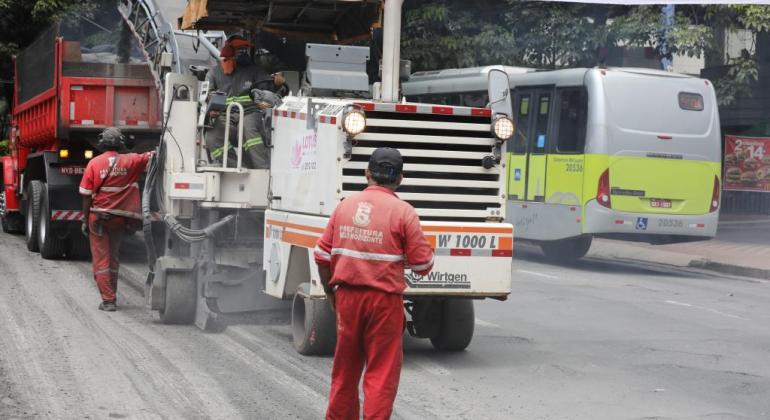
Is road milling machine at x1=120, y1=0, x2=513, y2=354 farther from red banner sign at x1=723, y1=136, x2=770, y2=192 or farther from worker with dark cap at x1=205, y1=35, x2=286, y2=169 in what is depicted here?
red banner sign at x1=723, y1=136, x2=770, y2=192

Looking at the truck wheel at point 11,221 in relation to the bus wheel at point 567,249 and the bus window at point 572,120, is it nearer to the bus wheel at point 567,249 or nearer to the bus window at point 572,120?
the bus wheel at point 567,249

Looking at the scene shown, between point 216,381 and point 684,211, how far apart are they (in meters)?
12.1

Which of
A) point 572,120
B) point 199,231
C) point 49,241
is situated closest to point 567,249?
point 572,120

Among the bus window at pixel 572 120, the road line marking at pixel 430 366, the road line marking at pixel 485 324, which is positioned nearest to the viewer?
the road line marking at pixel 430 366

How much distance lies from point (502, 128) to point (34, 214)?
9.37 m

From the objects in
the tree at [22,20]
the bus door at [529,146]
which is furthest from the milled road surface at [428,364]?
the tree at [22,20]

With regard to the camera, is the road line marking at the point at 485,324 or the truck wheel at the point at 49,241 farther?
the truck wheel at the point at 49,241

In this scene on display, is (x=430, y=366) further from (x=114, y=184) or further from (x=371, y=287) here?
(x=114, y=184)

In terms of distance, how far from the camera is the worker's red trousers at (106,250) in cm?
1177

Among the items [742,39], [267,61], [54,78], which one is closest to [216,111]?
[267,61]

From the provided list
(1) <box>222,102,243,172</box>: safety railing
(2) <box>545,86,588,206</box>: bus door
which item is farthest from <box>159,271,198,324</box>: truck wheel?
(2) <box>545,86,588,206</box>: bus door

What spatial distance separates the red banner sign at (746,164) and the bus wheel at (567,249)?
6296 millimetres

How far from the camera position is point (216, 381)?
8.42 m

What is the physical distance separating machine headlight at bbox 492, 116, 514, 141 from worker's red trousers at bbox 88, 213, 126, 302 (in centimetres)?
434
